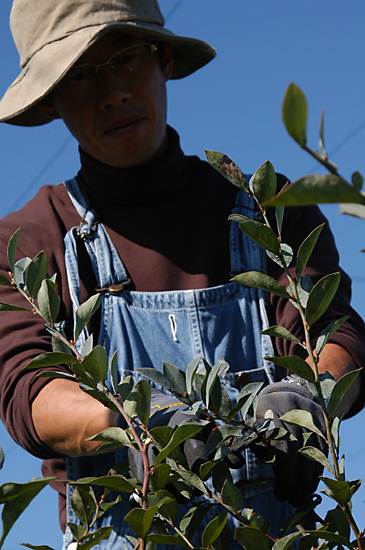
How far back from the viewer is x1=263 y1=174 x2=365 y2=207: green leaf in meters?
0.33

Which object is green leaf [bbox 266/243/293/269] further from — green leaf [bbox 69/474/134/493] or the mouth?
the mouth

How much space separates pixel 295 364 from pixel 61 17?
1.34 m

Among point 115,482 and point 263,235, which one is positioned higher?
point 263,235

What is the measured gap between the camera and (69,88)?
1682 millimetres

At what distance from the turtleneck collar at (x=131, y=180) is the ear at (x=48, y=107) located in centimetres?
12

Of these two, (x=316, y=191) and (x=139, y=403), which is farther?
(x=139, y=403)

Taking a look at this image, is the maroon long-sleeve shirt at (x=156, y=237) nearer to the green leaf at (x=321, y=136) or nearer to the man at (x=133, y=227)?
the man at (x=133, y=227)

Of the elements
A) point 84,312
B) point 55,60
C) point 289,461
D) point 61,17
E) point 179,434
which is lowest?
point 289,461

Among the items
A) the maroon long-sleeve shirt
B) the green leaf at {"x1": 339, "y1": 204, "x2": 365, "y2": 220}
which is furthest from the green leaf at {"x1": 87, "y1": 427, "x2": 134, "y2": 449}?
the maroon long-sleeve shirt

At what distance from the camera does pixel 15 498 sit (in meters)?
0.48

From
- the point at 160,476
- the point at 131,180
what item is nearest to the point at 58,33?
the point at 131,180

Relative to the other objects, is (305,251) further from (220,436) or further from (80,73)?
(80,73)

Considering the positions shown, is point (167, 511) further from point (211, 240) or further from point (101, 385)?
point (211, 240)

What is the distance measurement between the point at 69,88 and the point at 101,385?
1.13m
